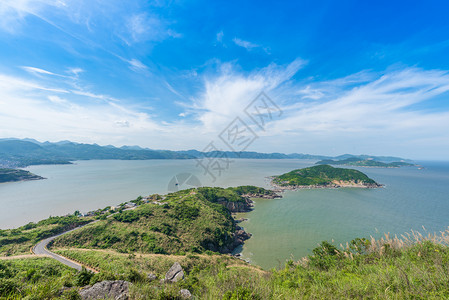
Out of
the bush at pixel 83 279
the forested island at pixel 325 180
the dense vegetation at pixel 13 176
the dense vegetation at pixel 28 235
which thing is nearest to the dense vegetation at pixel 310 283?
the bush at pixel 83 279

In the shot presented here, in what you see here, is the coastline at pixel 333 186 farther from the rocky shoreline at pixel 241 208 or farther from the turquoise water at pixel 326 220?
the rocky shoreline at pixel 241 208

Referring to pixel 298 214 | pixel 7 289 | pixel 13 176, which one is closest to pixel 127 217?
pixel 7 289

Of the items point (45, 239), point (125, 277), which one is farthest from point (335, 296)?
point (45, 239)

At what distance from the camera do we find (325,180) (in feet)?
207

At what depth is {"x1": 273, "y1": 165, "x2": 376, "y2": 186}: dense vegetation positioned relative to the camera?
201 ft

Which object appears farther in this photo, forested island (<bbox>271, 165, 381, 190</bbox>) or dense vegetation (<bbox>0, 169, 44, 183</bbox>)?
dense vegetation (<bbox>0, 169, 44, 183</bbox>)

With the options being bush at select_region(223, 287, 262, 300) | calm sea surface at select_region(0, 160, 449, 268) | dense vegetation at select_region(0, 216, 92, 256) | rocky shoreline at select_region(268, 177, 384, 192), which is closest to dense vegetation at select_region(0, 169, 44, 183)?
calm sea surface at select_region(0, 160, 449, 268)

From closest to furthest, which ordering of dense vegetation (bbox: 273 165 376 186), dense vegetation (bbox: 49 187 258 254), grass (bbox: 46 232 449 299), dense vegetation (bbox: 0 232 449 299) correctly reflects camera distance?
dense vegetation (bbox: 0 232 449 299)
grass (bbox: 46 232 449 299)
dense vegetation (bbox: 49 187 258 254)
dense vegetation (bbox: 273 165 376 186)

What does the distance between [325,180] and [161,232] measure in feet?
211

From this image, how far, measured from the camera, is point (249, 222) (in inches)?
1152

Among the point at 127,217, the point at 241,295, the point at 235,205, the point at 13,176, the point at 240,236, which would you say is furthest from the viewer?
the point at 13,176

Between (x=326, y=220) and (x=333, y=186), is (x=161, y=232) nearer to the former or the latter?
(x=326, y=220)

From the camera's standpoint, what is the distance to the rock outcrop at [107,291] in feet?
13.7

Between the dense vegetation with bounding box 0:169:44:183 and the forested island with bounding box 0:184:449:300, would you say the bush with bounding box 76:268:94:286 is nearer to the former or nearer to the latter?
the forested island with bounding box 0:184:449:300
